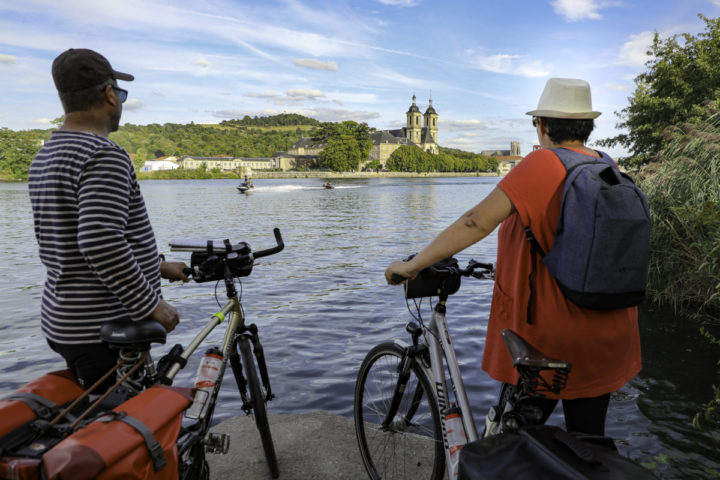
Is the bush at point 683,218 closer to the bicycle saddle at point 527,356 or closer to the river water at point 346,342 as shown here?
the river water at point 346,342

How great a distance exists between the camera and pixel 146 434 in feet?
6.07

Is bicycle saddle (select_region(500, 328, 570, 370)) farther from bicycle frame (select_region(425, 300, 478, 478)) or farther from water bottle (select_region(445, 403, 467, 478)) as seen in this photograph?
water bottle (select_region(445, 403, 467, 478))

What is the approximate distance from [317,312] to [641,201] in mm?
7776

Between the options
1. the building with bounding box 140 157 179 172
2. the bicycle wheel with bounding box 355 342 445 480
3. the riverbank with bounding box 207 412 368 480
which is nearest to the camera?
the bicycle wheel with bounding box 355 342 445 480

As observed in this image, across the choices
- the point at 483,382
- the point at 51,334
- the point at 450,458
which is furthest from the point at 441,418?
the point at 483,382

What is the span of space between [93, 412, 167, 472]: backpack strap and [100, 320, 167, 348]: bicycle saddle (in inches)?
13.2

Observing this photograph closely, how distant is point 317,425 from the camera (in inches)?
165

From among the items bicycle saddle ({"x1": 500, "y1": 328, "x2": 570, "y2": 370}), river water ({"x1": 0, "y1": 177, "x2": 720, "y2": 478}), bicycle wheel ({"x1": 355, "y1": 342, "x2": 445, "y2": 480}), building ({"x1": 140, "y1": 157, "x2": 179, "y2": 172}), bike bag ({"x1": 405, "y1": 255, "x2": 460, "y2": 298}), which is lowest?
river water ({"x1": 0, "y1": 177, "x2": 720, "y2": 478})

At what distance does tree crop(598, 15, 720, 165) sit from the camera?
2111 cm

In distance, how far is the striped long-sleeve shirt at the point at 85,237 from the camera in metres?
2.17

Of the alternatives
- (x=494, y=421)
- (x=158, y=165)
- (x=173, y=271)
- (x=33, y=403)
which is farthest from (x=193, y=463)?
(x=158, y=165)

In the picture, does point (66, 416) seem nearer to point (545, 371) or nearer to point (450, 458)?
point (450, 458)

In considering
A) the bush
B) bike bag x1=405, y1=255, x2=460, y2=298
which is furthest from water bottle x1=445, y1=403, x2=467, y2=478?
the bush

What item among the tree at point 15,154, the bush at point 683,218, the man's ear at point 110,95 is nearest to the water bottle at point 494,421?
the man's ear at point 110,95
